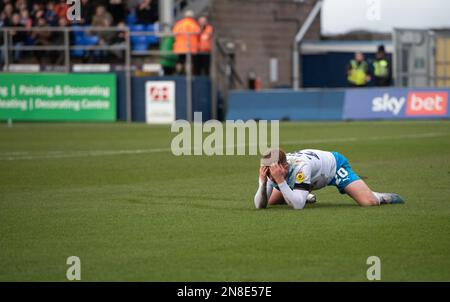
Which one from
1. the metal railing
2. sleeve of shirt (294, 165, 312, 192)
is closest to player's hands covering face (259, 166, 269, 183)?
sleeve of shirt (294, 165, 312, 192)

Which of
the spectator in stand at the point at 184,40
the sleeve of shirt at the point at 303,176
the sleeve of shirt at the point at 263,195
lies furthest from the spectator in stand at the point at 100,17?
the sleeve of shirt at the point at 303,176

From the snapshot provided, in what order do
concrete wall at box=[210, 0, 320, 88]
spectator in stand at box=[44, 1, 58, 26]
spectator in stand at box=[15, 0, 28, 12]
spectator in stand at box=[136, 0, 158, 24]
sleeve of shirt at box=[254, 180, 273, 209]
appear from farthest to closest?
concrete wall at box=[210, 0, 320, 88]
spectator in stand at box=[15, 0, 28, 12]
spectator in stand at box=[136, 0, 158, 24]
spectator in stand at box=[44, 1, 58, 26]
sleeve of shirt at box=[254, 180, 273, 209]

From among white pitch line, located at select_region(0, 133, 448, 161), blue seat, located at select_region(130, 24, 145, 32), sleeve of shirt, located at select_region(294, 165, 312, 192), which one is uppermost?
blue seat, located at select_region(130, 24, 145, 32)

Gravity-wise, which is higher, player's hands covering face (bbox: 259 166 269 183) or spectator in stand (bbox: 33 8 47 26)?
spectator in stand (bbox: 33 8 47 26)

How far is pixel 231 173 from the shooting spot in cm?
1761

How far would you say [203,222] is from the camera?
11.5 metres

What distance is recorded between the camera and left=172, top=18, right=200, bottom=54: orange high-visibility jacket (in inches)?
1356

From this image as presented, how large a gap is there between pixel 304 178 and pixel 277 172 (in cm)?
40

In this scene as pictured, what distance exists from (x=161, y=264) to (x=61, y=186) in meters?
6.99

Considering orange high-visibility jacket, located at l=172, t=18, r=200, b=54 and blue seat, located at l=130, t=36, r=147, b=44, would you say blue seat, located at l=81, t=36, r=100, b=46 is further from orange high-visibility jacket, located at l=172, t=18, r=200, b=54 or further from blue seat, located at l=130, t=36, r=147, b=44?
orange high-visibility jacket, located at l=172, t=18, r=200, b=54

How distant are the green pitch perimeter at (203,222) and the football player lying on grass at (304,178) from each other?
0.20 metres

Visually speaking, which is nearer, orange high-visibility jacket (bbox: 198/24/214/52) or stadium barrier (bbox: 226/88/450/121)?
stadium barrier (bbox: 226/88/450/121)

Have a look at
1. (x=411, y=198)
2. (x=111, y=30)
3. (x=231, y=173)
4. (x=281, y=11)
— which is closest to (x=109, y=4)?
(x=111, y=30)
